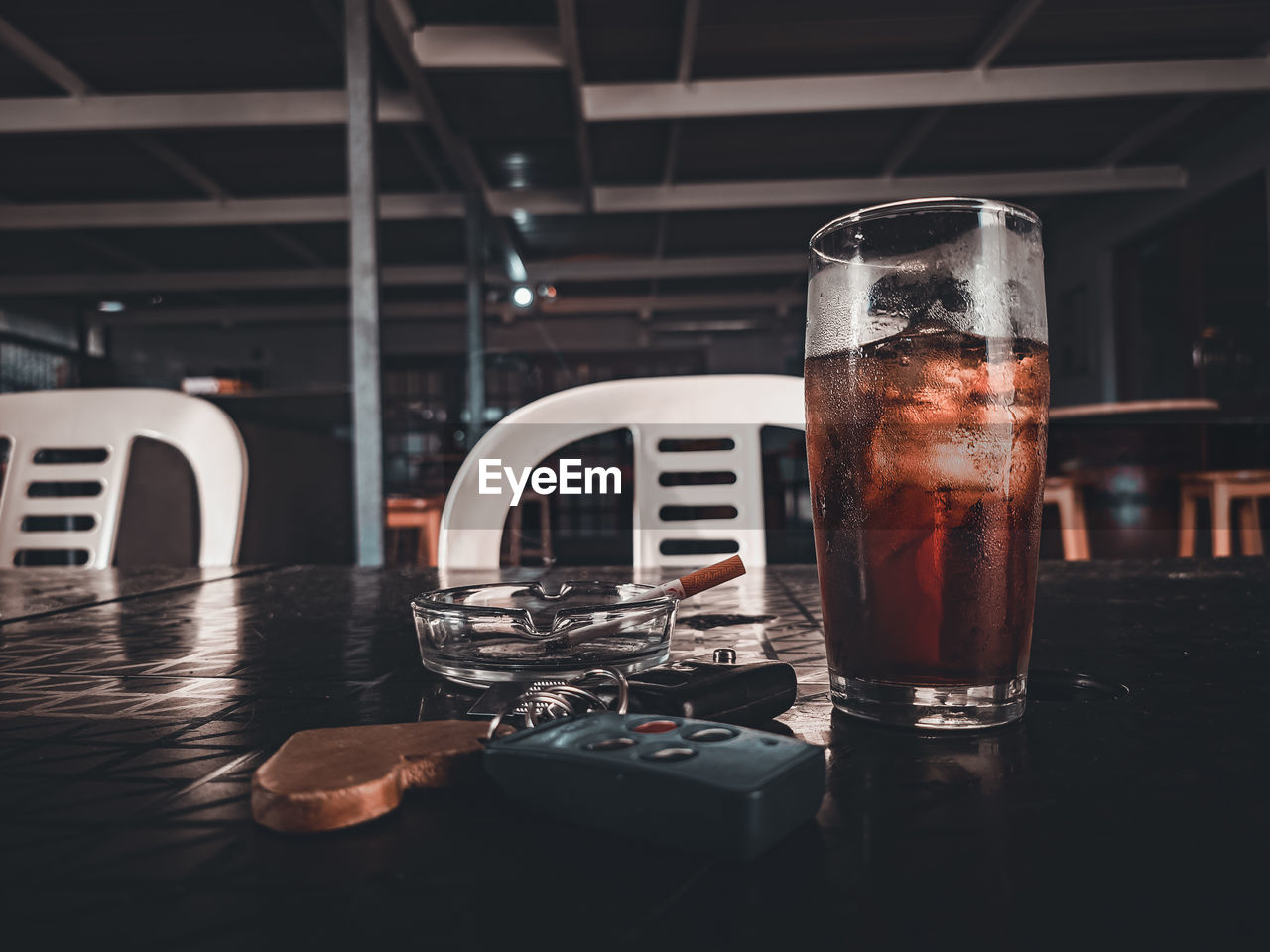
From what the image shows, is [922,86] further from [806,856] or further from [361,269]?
[806,856]

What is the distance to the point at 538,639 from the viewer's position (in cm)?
42

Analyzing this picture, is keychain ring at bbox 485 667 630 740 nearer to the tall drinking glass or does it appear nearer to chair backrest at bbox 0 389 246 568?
the tall drinking glass

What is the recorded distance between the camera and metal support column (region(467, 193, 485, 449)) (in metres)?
6.82

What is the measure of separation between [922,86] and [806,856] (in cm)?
566

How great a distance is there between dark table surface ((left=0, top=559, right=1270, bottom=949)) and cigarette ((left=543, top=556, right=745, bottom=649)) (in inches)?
2.3

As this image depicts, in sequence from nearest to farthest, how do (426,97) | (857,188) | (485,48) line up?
(485,48) < (426,97) < (857,188)

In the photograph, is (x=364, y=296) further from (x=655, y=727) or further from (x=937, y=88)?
(x=937, y=88)

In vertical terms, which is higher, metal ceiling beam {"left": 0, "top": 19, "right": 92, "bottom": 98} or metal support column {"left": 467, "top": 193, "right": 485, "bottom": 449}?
metal ceiling beam {"left": 0, "top": 19, "right": 92, "bottom": 98}

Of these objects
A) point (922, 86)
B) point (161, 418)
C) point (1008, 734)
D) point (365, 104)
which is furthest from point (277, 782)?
point (922, 86)

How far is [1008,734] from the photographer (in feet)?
1.05

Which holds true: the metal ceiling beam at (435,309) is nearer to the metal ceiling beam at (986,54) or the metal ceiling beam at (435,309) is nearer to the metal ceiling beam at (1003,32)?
the metal ceiling beam at (986,54)

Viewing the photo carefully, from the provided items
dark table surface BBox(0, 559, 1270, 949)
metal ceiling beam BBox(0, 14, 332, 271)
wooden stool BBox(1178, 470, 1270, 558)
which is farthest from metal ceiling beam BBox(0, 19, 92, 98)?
wooden stool BBox(1178, 470, 1270, 558)

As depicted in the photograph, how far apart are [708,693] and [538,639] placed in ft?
0.41

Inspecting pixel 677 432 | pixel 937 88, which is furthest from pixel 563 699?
pixel 937 88
